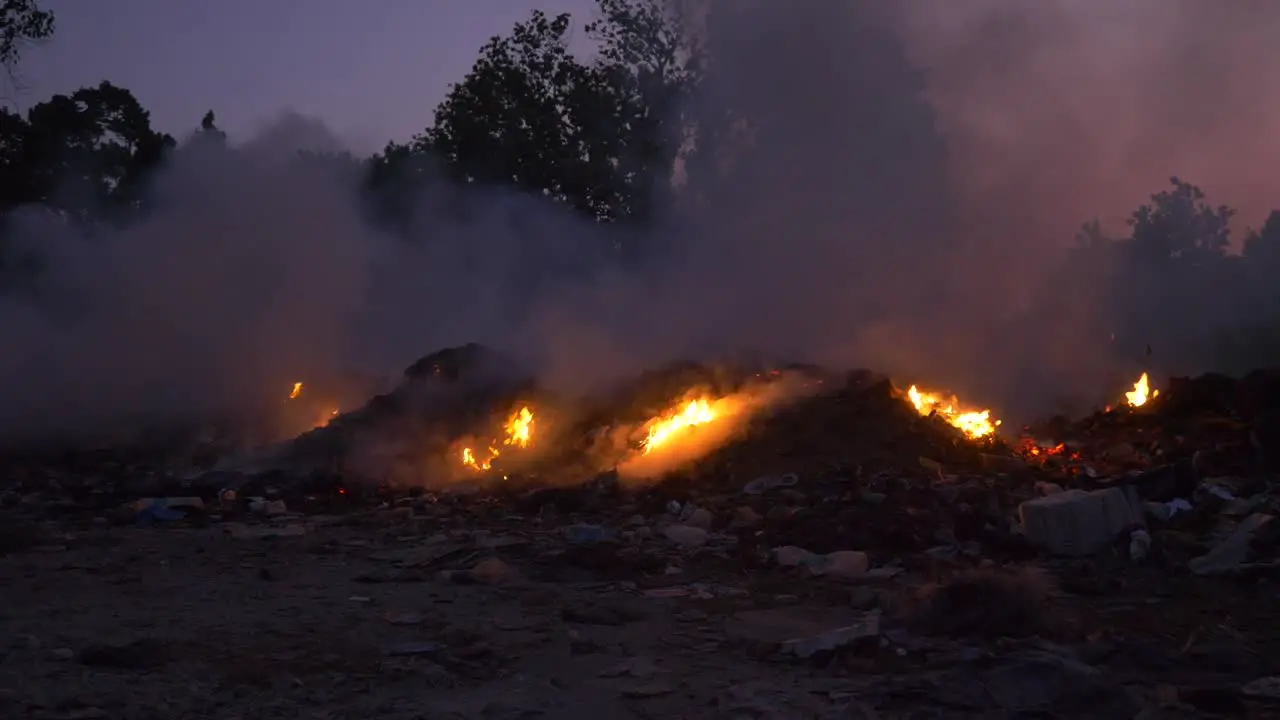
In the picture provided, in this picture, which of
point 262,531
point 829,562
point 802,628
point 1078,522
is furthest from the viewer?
point 262,531

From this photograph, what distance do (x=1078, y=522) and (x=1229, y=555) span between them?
3.06ft

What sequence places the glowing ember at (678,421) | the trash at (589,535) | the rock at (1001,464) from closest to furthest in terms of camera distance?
the trash at (589,535)
the rock at (1001,464)
the glowing ember at (678,421)

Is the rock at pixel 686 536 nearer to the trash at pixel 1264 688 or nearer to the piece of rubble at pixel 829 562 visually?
the piece of rubble at pixel 829 562

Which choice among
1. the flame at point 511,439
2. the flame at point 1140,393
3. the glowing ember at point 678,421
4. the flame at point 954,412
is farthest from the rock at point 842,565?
the flame at point 1140,393

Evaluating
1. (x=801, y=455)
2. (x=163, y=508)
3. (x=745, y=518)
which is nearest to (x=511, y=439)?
(x=801, y=455)

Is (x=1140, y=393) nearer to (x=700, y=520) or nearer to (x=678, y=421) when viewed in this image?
(x=678, y=421)

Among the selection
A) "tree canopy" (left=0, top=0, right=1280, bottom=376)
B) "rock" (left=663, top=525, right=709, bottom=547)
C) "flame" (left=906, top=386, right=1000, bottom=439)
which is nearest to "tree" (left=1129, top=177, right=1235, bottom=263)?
"tree canopy" (left=0, top=0, right=1280, bottom=376)

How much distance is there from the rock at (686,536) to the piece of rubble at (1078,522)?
2184mm

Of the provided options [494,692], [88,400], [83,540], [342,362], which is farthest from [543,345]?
[494,692]

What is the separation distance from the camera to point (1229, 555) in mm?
6598

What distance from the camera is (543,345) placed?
13438 millimetres

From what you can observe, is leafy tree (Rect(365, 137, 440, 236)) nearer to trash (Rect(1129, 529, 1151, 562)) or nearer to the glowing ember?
the glowing ember

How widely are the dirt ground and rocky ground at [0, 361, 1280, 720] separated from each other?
19 millimetres

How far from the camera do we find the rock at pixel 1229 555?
651 centimetres
